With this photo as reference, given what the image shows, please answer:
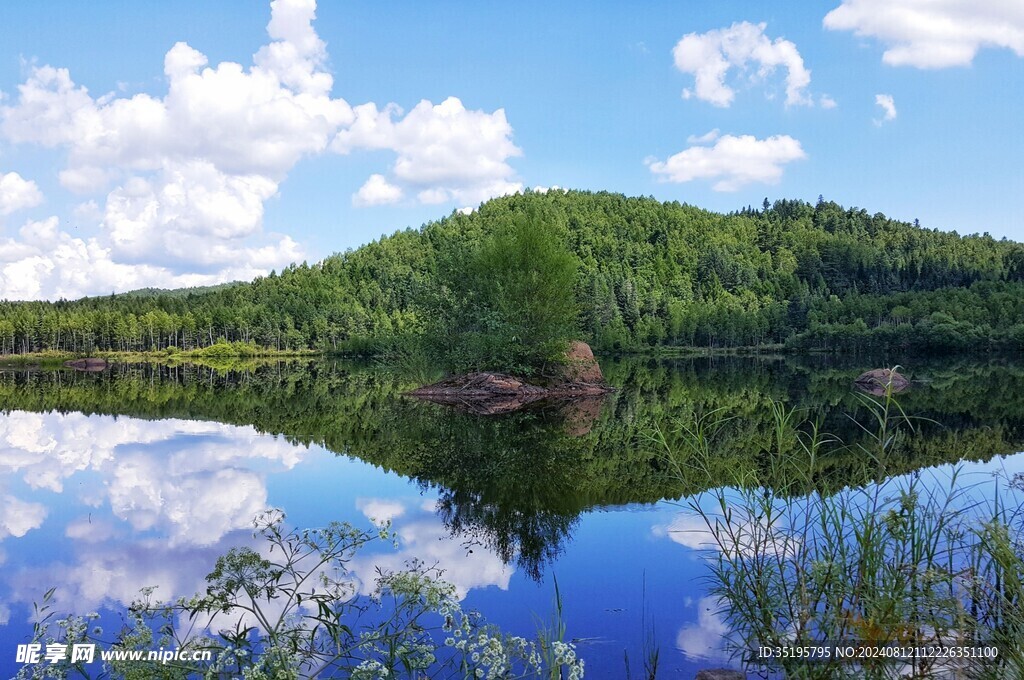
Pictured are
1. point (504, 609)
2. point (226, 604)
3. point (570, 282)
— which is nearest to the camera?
point (226, 604)

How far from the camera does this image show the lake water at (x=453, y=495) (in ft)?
24.5

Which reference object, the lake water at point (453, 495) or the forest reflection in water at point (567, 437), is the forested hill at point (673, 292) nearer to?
the forest reflection in water at point (567, 437)

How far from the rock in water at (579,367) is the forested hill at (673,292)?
45.4m

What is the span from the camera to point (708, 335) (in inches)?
4584

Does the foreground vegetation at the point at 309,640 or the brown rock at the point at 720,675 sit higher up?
A: the foreground vegetation at the point at 309,640

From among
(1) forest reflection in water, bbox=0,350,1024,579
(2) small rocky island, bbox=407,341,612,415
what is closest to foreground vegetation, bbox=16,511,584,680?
Result: (1) forest reflection in water, bbox=0,350,1024,579

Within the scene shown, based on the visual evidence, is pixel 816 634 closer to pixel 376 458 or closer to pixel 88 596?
pixel 88 596

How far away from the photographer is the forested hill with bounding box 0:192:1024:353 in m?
100

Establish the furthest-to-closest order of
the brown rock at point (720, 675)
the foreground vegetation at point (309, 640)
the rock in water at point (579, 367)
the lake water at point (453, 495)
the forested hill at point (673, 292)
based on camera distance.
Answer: the forested hill at point (673, 292) < the rock in water at point (579, 367) < the lake water at point (453, 495) < the brown rock at point (720, 675) < the foreground vegetation at point (309, 640)

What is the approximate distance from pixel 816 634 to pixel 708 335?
11544cm

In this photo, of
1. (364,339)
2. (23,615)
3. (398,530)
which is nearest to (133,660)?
(23,615)

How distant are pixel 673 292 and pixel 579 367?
113391 millimetres

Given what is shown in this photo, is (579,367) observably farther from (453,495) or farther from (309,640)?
(309,640)

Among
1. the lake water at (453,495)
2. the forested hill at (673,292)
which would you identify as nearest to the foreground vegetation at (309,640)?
the lake water at (453,495)
